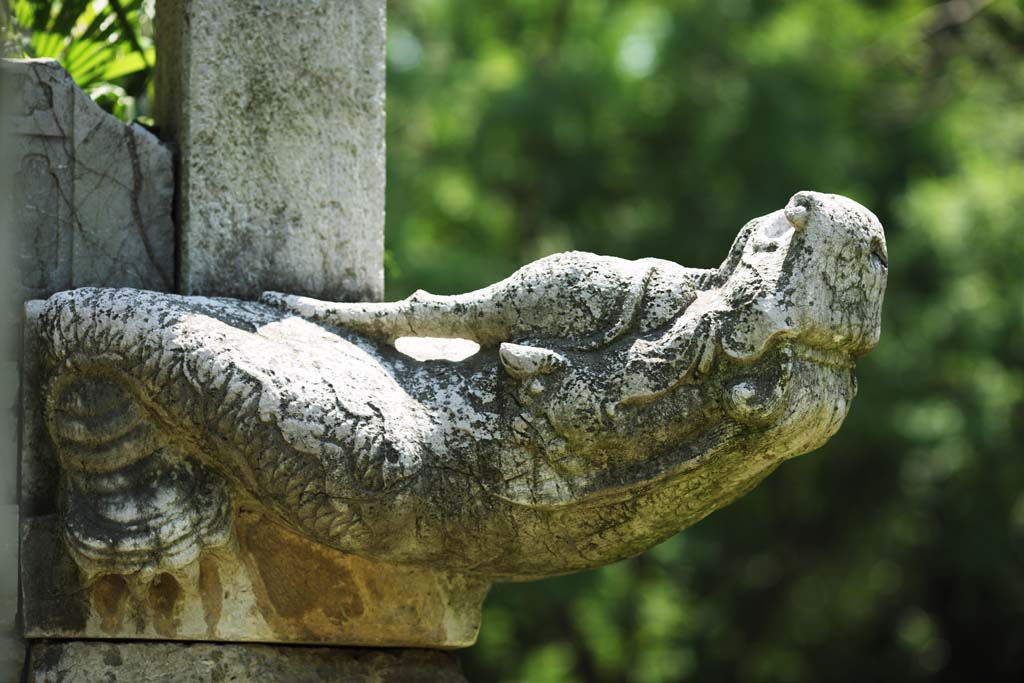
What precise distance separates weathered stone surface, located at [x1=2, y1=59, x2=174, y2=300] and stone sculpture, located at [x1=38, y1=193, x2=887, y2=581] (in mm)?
217

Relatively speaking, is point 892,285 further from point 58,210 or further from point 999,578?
point 58,210

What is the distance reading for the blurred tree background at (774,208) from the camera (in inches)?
331

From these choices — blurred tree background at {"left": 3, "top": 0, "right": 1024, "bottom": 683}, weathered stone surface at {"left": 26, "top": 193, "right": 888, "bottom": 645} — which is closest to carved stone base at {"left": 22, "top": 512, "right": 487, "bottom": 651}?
weathered stone surface at {"left": 26, "top": 193, "right": 888, "bottom": 645}

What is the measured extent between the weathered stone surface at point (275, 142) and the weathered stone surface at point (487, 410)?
27cm

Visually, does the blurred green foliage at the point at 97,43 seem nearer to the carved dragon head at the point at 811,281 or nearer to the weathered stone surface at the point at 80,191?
the weathered stone surface at the point at 80,191

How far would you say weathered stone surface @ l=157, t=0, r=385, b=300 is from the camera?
2639 mm

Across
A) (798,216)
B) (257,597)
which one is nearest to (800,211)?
(798,216)

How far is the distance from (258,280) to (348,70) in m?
0.44

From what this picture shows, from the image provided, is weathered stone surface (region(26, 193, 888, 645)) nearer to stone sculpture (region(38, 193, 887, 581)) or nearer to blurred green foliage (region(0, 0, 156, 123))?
stone sculpture (region(38, 193, 887, 581))

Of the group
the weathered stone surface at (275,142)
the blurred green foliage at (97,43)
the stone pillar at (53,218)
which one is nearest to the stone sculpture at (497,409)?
the stone pillar at (53,218)

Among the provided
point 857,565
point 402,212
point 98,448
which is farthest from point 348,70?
point 857,565

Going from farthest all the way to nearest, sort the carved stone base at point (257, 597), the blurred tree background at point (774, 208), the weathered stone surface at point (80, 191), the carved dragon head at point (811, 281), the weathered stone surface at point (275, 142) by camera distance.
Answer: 1. the blurred tree background at point (774, 208)
2. the weathered stone surface at point (275, 142)
3. the weathered stone surface at point (80, 191)
4. the carved stone base at point (257, 597)
5. the carved dragon head at point (811, 281)

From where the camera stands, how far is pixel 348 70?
2729mm

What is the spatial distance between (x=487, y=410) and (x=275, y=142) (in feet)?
2.30
